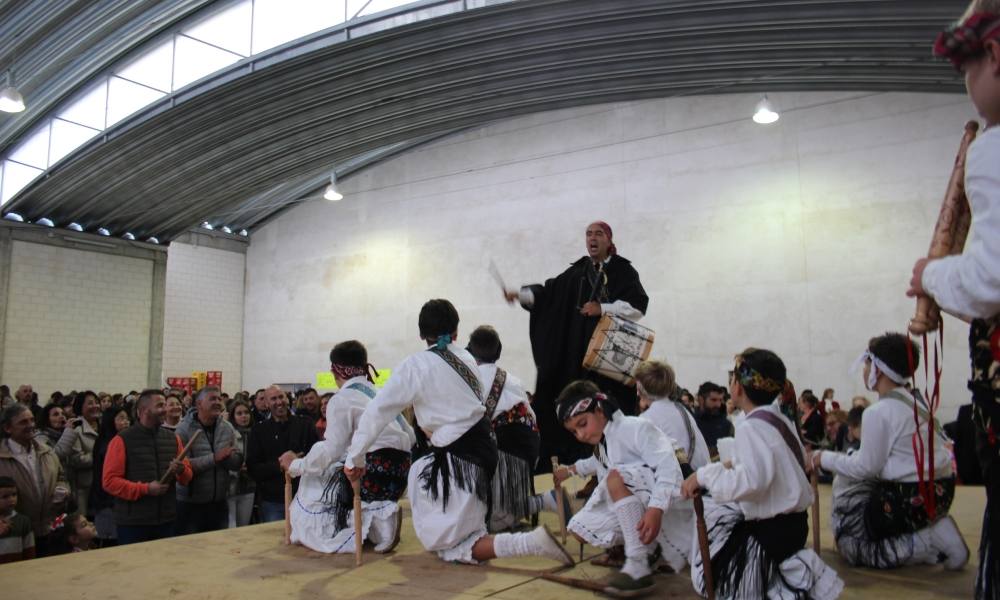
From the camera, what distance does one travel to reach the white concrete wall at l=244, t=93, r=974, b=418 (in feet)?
36.8

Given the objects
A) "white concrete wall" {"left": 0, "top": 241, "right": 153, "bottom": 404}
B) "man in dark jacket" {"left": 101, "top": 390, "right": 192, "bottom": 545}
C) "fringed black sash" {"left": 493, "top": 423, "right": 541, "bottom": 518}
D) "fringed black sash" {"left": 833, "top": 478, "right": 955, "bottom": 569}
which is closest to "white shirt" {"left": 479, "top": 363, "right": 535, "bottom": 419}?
"fringed black sash" {"left": 493, "top": 423, "right": 541, "bottom": 518}

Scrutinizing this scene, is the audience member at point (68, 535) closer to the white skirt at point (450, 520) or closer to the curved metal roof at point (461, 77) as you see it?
the white skirt at point (450, 520)

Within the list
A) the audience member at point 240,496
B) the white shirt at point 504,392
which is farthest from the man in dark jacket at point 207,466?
the white shirt at point 504,392

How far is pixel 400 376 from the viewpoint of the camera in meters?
3.41

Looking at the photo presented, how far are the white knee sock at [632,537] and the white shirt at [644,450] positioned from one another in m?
0.08

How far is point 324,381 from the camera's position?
54.2ft

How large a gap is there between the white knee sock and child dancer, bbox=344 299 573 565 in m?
0.46

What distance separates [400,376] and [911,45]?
893cm

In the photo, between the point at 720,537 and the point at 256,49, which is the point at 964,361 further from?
the point at 256,49

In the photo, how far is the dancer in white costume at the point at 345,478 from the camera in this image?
3.87 m

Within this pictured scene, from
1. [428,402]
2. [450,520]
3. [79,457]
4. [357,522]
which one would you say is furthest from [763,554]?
[79,457]

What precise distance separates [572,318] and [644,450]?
1708mm

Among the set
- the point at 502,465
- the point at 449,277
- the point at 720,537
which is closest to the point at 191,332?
the point at 449,277

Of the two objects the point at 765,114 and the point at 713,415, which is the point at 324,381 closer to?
the point at 765,114
